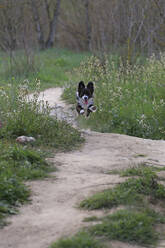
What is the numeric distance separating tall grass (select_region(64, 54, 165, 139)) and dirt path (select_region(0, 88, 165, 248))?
3.47ft

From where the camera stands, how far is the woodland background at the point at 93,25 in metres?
15.7

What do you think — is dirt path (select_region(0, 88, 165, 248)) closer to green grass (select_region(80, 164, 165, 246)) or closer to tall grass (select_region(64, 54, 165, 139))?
green grass (select_region(80, 164, 165, 246))

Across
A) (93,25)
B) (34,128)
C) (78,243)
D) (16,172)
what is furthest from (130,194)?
(93,25)

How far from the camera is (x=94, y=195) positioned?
5344 millimetres

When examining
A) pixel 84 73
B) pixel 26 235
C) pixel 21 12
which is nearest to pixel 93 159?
pixel 26 235

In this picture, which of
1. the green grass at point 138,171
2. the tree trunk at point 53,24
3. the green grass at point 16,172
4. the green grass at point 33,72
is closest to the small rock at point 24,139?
the green grass at point 16,172

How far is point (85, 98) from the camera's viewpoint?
397 inches

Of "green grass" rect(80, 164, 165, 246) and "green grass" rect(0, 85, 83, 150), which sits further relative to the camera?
"green grass" rect(0, 85, 83, 150)


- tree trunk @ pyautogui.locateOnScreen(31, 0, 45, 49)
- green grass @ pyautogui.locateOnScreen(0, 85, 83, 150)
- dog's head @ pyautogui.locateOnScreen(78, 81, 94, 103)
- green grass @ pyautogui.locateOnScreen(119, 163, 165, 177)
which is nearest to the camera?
green grass @ pyautogui.locateOnScreen(119, 163, 165, 177)

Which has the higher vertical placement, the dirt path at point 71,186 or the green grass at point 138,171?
the green grass at point 138,171

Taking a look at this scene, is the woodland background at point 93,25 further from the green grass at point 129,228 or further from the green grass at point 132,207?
the green grass at point 129,228

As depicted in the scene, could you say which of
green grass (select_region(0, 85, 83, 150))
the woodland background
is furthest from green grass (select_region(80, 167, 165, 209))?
the woodland background

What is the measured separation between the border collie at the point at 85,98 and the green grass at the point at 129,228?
541 cm

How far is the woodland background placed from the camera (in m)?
15.7
